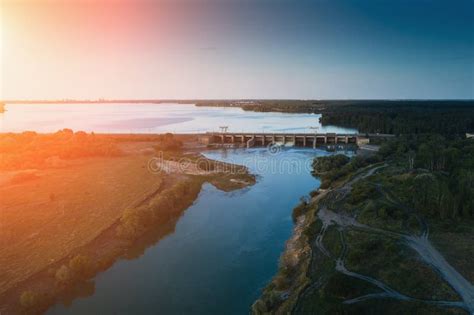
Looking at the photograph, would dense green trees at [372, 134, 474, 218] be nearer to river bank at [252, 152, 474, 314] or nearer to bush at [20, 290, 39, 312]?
river bank at [252, 152, 474, 314]

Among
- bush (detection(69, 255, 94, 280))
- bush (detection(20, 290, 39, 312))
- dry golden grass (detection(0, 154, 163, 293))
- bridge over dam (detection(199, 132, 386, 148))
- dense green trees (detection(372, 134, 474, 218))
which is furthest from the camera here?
bridge over dam (detection(199, 132, 386, 148))

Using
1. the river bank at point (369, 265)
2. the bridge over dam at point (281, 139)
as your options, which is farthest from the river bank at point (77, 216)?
the bridge over dam at point (281, 139)

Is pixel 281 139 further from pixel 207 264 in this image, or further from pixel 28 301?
pixel 28 301

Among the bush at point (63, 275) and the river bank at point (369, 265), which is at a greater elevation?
the river bank at point (369, 265)

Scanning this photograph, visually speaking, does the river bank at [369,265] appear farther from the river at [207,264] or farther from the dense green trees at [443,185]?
the river at [207,264]

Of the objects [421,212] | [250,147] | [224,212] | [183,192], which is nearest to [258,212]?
[224,212]

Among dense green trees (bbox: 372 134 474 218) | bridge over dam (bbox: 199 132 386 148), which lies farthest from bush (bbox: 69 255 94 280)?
bridge over dam (bbox: 199 132 386 148)

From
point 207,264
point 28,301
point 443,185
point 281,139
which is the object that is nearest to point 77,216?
point 28,301
